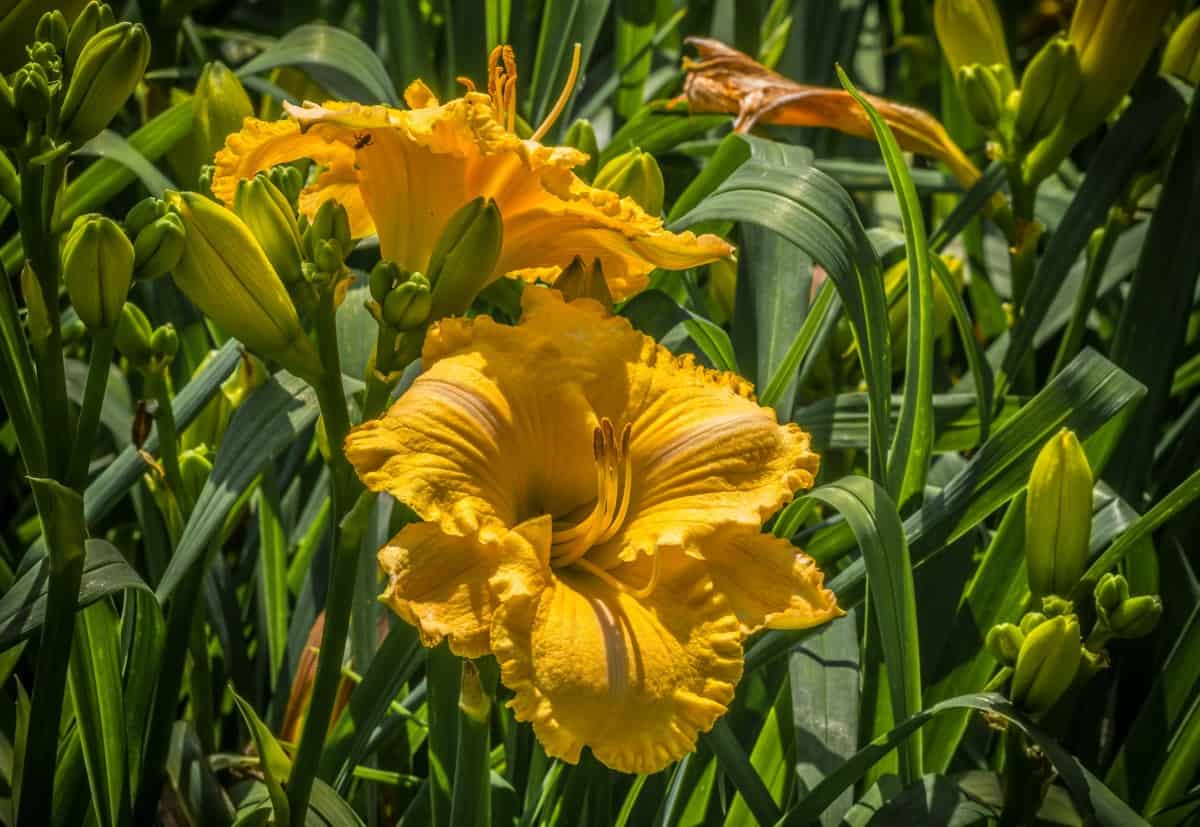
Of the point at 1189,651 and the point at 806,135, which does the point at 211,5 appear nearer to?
the point at 806,135

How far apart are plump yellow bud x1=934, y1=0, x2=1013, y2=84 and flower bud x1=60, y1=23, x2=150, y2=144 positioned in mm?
730

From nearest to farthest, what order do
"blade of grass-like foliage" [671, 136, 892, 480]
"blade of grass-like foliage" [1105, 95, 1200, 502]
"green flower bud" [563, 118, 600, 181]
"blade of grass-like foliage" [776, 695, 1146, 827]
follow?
"blade of grass-like foliage" [776, 695, 1146, 827], "blade of grass-like foliage" [671, 136, 892, 480], "green flower bud" [563, 118, 600, 181], "blade of grass-like foliage" [1105, 95, 1200, 502]

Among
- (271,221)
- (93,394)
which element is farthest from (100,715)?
(271,221)

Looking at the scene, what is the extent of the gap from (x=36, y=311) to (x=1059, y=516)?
57 centimetres

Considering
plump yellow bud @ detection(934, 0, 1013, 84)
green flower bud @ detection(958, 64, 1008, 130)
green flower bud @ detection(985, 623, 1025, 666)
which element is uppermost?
Result: plump yellow bud @ detection(934, 0, 1013, 84)

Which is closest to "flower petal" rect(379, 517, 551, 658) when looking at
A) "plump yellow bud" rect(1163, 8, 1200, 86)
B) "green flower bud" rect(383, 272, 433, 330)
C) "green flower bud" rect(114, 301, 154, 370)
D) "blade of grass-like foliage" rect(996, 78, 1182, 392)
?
"green flower bud" rect(383, 272, 433, 330)

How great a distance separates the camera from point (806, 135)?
4.91ft

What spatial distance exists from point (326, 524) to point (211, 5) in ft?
3.45

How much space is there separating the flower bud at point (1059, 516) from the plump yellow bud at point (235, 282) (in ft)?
1.33

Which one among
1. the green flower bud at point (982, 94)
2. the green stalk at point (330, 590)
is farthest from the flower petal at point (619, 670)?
the green flower bud at point (982, 94)

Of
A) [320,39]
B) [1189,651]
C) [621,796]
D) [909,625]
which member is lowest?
[621,796]

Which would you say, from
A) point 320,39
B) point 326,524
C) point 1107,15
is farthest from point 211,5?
point 1107,15

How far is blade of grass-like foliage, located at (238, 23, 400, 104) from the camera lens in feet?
3.95

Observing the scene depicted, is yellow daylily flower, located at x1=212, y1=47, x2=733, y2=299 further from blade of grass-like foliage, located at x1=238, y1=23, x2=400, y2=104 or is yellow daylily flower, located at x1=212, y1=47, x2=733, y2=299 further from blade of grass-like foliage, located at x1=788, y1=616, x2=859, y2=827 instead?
blade of grass-like foliage, located at x1=238, y1=23, x2=400, y2=104
